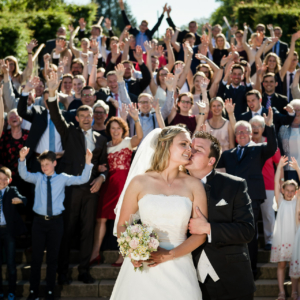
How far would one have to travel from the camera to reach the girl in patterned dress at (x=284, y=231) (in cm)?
589

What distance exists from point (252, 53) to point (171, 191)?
315 inches

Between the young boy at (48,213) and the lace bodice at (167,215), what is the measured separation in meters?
2.43

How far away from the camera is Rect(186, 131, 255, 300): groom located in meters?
3.43

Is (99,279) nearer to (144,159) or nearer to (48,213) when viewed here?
(48,213)

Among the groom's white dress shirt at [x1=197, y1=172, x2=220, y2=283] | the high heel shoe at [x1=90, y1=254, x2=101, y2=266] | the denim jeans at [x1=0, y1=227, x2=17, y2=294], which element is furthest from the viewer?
the high heel shoe at [x1=90, y1=254, x2=101, y2=266]

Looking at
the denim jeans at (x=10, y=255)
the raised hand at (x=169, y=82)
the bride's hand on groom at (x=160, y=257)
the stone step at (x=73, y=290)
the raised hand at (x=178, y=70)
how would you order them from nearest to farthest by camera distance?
the bride's hand on groom at (x=160, y=257), the denim jeans at (x=10, y=255), the stone step at (x=73, y=290), the raised hand at (x=169, y=82), the raised hand at (x=178, y=70)

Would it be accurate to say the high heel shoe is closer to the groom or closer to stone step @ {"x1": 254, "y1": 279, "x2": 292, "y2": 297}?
stone step @ {"x1": 254, "y1": 279, "x2": 292, "y2": 297}

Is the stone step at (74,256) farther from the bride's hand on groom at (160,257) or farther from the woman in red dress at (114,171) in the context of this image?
the bride's hand on groom at (160,257)

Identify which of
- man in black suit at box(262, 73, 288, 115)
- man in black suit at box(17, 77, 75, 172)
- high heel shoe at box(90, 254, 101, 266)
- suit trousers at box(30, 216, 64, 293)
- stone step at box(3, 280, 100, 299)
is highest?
man in black suit at box(262, 73, 288, 115)

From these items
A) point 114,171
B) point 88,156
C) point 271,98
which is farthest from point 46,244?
point 271,98

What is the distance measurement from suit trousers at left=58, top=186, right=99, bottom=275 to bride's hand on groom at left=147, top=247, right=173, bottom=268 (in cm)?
284

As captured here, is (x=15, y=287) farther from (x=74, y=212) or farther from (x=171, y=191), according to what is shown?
(x=171, y=191)

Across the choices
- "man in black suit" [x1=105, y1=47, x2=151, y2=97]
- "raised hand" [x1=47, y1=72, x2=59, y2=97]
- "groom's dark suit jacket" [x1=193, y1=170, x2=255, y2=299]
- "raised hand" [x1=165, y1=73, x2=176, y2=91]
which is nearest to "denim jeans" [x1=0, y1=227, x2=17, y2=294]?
"raised hand" [x1=47, y1=72, x2=59, y2=97]

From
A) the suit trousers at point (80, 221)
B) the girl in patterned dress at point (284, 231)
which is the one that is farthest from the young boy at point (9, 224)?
the girl in patterned dress at point (284, 231)
